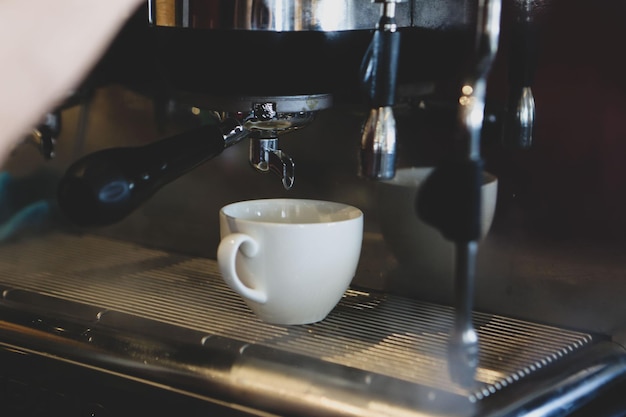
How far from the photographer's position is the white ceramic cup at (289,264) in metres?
0.62

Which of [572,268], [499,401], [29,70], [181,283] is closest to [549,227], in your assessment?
[572,268]

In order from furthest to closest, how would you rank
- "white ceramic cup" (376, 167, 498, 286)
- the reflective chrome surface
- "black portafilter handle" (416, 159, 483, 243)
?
"white ceramic cup" (376, 167, 498, 286)
the reflective chrome surface
"black portafilter handle" (416, 159, 483, 243)

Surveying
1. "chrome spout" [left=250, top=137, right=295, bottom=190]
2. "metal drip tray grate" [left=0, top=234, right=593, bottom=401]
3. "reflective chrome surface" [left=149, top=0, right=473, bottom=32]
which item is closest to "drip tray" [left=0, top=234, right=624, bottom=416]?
"metal drip tray grate" [left=0, top=234, right=593, bottom=401]

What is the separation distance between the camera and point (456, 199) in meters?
0.44

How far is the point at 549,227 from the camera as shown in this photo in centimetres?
68

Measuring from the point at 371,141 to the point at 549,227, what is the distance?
8.0 inches

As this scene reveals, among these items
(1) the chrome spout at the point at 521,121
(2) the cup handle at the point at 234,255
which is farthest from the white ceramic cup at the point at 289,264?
(1) the chrome spout at the point at 521,121

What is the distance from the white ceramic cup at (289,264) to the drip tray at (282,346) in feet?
0.05

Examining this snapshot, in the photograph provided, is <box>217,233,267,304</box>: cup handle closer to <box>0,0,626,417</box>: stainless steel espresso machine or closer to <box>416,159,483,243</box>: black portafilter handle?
<box>0,0,626,417</box>: stainless steel espresso machine

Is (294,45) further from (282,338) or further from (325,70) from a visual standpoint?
(282,338)

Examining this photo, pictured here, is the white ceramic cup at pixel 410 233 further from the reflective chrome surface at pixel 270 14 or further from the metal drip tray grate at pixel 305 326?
the reflective chrome surface at pixel 270 14

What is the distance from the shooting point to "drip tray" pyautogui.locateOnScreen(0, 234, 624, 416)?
1.73 ft

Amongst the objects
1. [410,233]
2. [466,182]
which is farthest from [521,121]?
[466,182]

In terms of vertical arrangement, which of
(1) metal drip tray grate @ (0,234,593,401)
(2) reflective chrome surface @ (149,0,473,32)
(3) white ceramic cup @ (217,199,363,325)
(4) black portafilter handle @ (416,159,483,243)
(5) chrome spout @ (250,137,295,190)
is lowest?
(1) metal drip tray grate @ (0,234,593,401)
